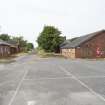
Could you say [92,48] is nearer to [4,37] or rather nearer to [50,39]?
[50,39]

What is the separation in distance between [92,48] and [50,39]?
25.5 m

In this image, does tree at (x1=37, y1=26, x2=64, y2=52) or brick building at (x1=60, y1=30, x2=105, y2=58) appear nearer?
brick building at (x1=60, y1=30, x2=105, y2=58)

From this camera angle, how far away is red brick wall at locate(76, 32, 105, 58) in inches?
2130

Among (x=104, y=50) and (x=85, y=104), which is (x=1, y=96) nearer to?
(x=85, y=104)

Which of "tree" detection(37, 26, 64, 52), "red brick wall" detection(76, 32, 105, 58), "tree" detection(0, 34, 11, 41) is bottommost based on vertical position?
"red brick wall" detection(76, 32, 105, 58)

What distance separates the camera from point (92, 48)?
2160 inches

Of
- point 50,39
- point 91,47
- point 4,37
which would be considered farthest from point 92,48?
point 4,37

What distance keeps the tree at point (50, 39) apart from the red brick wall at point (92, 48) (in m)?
24.4

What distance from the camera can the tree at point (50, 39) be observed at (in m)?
78.3

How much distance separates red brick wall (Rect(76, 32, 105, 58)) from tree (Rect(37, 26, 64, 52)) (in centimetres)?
2435

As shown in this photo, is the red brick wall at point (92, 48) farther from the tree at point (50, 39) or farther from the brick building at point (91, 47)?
the tree at point (50, 39)

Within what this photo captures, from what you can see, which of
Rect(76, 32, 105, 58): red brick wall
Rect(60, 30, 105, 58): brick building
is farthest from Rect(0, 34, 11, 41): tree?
Rect(76, 32, 105, 58): red brick wall

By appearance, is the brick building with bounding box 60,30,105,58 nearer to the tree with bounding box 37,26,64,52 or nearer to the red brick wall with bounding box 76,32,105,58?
the red brick wall with bounding box 76,32,105,58

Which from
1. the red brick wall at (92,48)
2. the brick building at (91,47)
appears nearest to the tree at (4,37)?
the brick building at (91,47)
